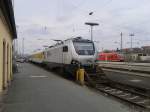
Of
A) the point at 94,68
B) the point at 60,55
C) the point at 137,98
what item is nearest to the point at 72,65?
the point at 94,68

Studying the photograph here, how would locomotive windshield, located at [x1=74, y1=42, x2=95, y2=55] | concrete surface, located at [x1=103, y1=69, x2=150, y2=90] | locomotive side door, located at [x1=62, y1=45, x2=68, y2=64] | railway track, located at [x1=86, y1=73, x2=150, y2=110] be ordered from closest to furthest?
railway track, located at [x1=86, y1=73, x2=150, y2=110] < concrete surface, located at [x1=103, y1=69, x2=150, y2=90] < locomotive windshield, located at [x1=74, y1=42, x2=95, y2=55] < locomotive side door, located at [x1=62, y1=45, x2=68, y2=64]

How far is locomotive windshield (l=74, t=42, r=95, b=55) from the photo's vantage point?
23.9m

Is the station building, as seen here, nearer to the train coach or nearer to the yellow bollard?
the yellow bollard

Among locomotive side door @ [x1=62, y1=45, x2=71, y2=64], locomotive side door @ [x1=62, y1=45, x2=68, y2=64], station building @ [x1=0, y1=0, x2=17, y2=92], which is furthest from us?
locomotive side door @ [x1=62, y1=45, x2=68, y2=64]

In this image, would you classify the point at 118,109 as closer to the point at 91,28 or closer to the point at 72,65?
the point at 72,65

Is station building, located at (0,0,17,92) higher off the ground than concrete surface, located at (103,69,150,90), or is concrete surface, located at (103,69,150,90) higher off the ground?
station building, located at (0,0,17,92)

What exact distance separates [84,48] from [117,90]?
779cm

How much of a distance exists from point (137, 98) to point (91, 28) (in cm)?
4010

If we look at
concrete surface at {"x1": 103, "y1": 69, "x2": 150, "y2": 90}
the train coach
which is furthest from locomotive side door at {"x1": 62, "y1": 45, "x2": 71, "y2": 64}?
concrete surface at {"x1": 103, "y1": 69, "x2": 150, "y2": 90}

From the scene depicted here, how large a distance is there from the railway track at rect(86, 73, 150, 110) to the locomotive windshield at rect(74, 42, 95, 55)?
2.50m

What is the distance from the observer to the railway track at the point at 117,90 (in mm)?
13766

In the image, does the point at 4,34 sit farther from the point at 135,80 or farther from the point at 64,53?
the point at 135,80

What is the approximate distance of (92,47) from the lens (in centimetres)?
2475

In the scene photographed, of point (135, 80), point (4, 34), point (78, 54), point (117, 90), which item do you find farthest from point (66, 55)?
point (4, 34)
